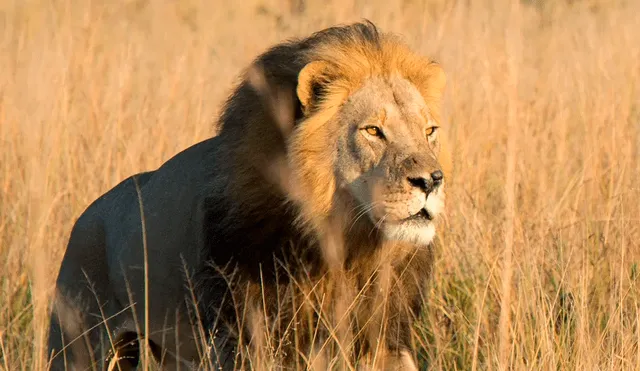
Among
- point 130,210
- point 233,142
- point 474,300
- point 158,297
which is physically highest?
point 233,142

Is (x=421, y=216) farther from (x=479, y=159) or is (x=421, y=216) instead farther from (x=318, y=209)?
(x=479, y=159)

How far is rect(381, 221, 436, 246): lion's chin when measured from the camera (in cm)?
422

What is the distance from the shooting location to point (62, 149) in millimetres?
7062

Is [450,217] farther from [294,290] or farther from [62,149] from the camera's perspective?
[62,149]

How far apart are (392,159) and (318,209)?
14.0 inches

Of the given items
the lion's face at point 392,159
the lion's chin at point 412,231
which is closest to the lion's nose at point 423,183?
the lion's face at point 392,159

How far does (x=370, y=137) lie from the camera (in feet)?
14.5

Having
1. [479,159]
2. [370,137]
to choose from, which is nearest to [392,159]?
[370,137]

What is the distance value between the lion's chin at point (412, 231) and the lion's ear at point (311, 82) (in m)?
0.62

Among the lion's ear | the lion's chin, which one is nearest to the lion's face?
the lion's chin

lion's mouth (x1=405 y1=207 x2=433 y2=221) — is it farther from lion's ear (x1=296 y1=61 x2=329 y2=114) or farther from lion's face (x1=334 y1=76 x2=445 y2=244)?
lion's ear (x1=296 y1=61 x2=329 y2=114)

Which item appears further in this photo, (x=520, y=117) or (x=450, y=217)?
(x=520, y=117)

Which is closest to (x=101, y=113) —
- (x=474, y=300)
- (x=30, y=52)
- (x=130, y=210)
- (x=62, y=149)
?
(x=62, y=149)

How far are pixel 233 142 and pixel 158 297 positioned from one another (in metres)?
0.83
